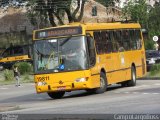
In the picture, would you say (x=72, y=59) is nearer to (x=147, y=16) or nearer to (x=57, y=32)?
(x=57, y=32)

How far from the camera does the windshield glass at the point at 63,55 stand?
25017 millimetres

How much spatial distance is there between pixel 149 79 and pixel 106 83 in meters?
9.81

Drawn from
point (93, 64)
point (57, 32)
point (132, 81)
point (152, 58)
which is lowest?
point (132, 81)

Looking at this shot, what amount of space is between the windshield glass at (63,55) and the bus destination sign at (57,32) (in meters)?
0.24

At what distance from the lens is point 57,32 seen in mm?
25750

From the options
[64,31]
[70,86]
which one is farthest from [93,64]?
[64,31]

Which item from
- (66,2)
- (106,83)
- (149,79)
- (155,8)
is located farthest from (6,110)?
(155,8)

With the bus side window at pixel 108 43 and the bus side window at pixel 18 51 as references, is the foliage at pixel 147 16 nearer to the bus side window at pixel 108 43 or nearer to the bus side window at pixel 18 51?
the bus side window at pixel 18 51

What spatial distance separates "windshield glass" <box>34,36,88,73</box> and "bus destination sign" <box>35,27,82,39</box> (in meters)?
0.24

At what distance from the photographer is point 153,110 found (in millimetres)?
16672

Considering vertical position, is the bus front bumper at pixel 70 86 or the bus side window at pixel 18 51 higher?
the bus side window at pixel 18 51

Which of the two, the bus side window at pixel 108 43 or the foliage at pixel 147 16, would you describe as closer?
the bus side window at pixel 108 43

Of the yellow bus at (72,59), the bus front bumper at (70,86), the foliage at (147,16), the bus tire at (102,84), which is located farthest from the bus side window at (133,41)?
the foliage at (147,16)

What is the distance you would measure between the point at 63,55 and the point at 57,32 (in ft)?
4.02
